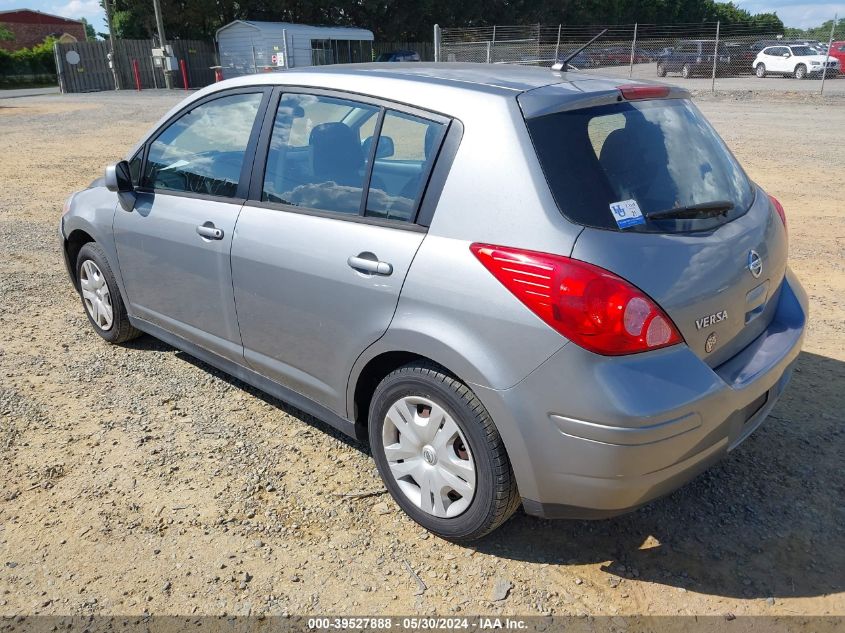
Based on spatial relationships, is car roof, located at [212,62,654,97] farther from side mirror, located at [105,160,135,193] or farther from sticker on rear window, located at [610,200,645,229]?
side mirror, located at [105,160,135,193]

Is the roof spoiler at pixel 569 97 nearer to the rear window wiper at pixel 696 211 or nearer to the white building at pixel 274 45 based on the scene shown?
the rear window wiper at pixel 696 211

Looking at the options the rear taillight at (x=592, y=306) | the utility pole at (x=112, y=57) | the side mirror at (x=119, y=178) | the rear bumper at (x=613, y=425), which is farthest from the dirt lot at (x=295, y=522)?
the utility pole at (x=112, y=57)

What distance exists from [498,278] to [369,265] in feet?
1.95

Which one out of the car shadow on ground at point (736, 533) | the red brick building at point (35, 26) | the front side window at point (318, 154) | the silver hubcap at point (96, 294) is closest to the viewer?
the car shadow on ground at point (736, 533)

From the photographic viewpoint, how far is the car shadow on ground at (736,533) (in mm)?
2648

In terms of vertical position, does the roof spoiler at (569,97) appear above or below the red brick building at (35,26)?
below

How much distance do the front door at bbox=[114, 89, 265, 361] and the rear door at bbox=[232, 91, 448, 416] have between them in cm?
15

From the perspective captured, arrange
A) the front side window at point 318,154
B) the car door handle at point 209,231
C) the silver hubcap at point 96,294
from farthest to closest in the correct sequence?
the silver hubcap at point 96,294 < the car door handle at point 209,231 < the front side window at point 318,154

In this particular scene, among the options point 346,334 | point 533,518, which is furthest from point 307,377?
point 533,518

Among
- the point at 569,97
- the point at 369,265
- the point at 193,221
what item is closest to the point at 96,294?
the point at 193,221

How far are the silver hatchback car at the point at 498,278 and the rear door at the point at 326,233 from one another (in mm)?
10

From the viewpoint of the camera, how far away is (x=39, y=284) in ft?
19.7

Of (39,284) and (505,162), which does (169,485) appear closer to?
(505,162)

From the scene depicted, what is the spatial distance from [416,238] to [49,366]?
3062 mm
